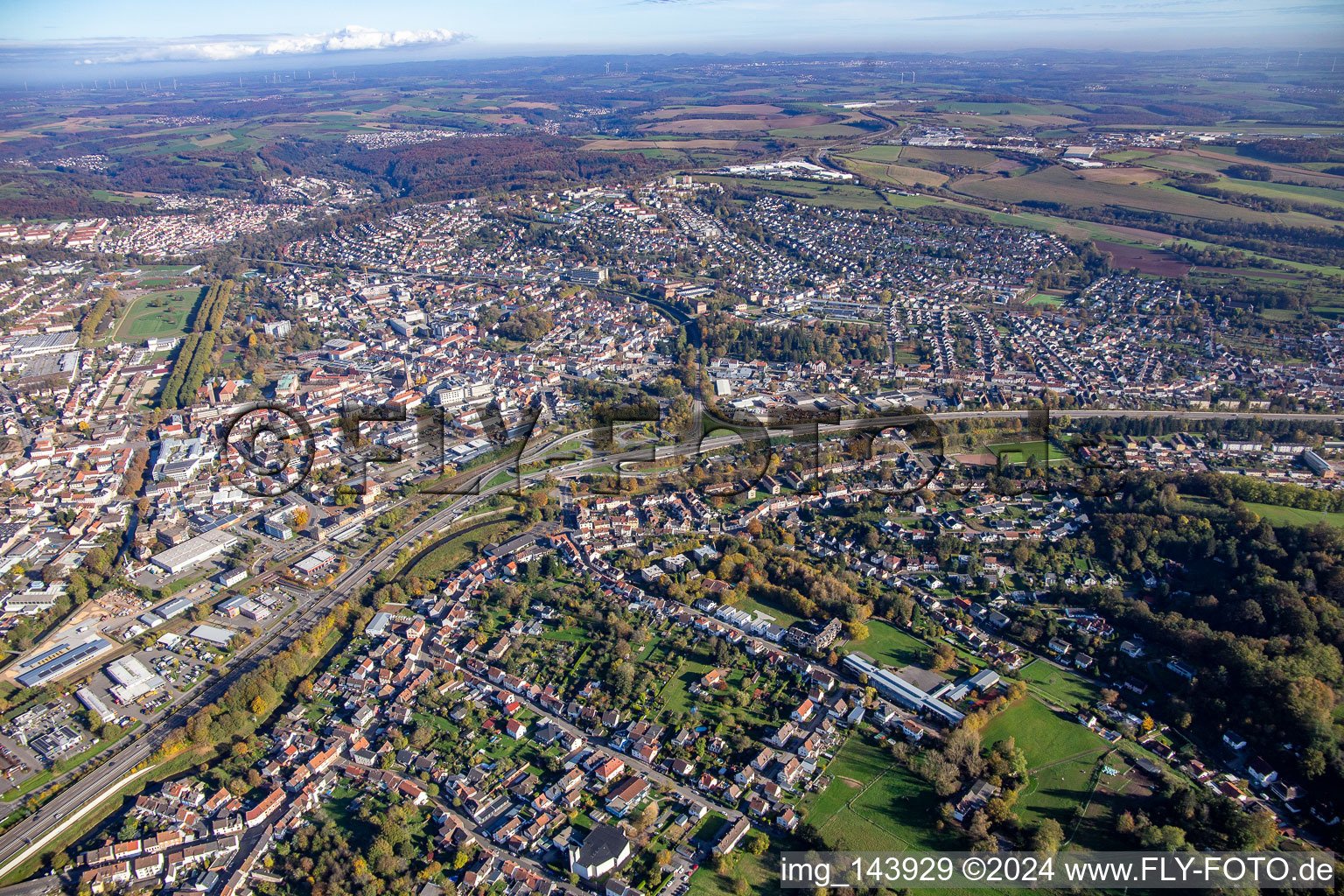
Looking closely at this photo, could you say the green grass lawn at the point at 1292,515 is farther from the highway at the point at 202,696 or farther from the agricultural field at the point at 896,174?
the agricultural field at the point at 896,174

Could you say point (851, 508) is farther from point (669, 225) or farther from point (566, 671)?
point (669, 225)

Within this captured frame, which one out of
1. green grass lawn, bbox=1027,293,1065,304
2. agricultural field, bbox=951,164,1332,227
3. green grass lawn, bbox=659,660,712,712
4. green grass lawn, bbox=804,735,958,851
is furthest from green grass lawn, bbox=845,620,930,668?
agricultural field, bbox=951,164,1332,227

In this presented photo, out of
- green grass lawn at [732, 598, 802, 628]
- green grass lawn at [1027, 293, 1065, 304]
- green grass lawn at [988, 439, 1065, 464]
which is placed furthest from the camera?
green grass lawn at [1027, 293, 1065, 304]

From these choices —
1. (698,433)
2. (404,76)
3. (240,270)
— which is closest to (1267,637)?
(698,433)

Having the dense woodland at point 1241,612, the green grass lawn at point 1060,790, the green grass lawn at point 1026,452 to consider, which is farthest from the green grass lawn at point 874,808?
the green grass lawn at point 1026,452

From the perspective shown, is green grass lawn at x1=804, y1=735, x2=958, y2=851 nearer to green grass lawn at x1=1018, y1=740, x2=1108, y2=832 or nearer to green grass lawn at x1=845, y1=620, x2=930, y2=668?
green grass lawn at x1=1018, y1=740, x2=1108, y2=832
